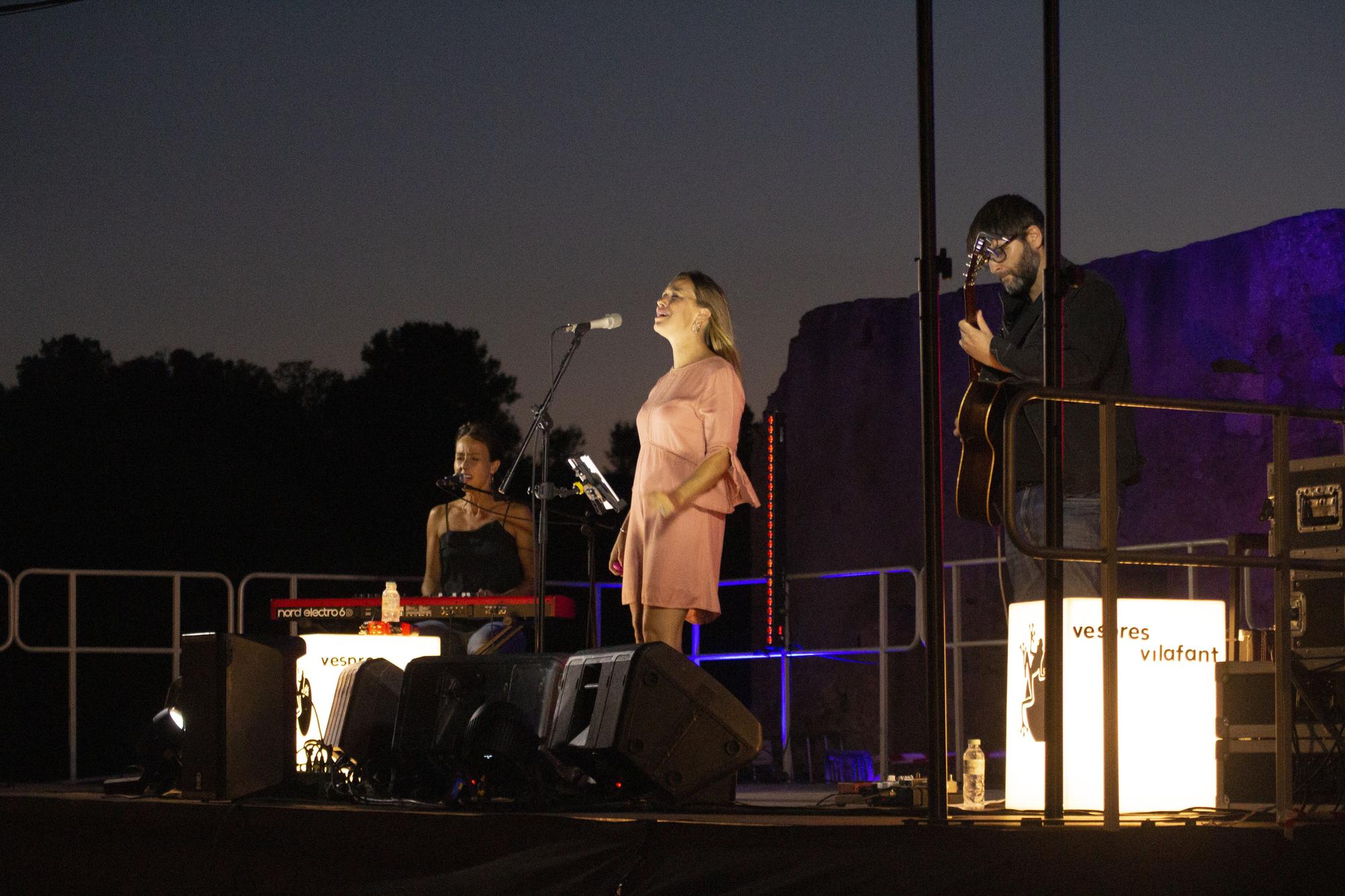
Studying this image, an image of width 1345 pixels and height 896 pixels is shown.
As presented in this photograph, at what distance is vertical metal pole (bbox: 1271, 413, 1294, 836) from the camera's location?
3197 millimetres

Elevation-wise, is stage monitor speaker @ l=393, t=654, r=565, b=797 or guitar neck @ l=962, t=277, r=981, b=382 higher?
guitar neck @ l=962, t=277, r=981, b=382

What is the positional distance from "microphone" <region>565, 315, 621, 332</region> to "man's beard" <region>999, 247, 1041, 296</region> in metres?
1.92

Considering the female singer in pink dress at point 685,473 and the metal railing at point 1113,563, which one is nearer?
the metal railing at point 1113,563

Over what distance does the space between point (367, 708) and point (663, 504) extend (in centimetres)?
128

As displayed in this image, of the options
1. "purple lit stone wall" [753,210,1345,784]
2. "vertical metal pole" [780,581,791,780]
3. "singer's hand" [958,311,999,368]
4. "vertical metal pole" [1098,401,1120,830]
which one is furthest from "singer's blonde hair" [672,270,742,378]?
"purple lit stone wall" [753,210,1345,784]

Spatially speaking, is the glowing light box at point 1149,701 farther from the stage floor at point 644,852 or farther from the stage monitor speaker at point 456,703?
the stage monitor speaker at point 456,703

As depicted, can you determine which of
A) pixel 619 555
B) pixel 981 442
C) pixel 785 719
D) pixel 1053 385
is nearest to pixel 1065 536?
pixel 981 442

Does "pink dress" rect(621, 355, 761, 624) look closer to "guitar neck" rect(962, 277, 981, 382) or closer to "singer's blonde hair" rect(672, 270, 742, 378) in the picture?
"singer's blonde hair" rect(672, 270, 742, 378)

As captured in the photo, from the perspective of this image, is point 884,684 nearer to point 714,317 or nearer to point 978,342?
point 714,317

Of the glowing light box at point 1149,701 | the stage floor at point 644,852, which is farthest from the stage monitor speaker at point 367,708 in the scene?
the glowing light box at point 1149,701

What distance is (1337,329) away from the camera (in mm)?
11789

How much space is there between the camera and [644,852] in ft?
10.8

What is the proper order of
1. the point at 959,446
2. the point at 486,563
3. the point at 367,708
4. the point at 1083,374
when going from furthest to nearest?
the point at 959,446
the point at 486,563
the point at 367,708
the point at 1083,374

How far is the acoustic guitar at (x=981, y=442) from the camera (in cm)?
412
